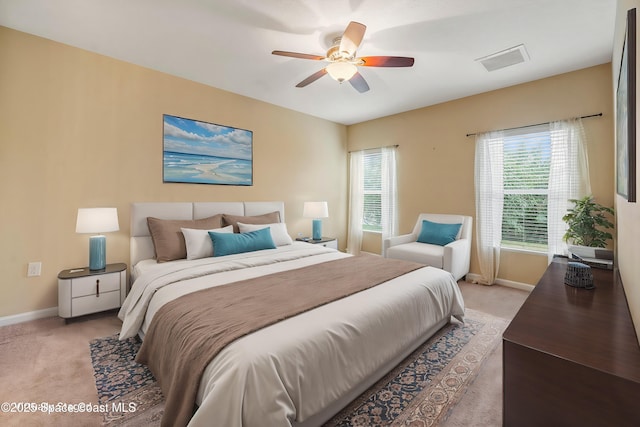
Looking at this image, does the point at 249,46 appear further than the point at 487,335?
Yes

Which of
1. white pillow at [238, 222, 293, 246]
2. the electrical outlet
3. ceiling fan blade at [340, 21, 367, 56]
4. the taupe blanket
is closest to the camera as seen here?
the taupe blanket

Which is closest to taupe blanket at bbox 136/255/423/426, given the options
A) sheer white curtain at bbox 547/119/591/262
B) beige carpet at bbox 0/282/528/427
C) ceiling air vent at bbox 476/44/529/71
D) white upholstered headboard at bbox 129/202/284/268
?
beige carpet at bbox 0/282/528/427

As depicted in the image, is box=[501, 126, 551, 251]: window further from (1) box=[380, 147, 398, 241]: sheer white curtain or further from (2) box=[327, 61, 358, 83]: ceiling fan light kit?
(2) box=[327, 61, 358, 83]: ceiling fan light kit

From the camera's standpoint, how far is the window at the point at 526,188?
11.4 feet

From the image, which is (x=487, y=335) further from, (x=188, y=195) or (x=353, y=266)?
(x=188, y=195)

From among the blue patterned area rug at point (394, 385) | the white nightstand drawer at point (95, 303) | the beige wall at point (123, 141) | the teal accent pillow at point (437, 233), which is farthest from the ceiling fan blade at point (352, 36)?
the white nightstand drawer at point (95, 303)

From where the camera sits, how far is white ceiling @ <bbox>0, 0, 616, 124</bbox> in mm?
2172

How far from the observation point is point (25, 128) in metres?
2.59

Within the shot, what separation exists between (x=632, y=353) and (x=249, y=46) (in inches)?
129

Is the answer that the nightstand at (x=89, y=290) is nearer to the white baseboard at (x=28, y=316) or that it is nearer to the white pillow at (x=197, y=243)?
the white baseboard at (x=28, y=316)

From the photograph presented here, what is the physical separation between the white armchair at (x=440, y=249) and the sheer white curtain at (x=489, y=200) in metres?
0.18

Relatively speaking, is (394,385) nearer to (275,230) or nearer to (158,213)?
(275,230)

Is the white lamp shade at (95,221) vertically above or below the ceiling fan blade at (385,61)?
below

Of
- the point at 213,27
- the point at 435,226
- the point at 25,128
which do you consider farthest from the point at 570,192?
the point at 25,128
